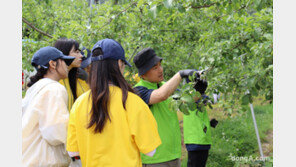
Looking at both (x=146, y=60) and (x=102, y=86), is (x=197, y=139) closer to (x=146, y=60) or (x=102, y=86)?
(x=146, y=60)

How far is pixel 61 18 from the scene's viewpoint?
6.17 m

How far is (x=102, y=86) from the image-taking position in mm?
1822

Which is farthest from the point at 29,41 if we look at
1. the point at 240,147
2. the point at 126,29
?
the point at 240,147

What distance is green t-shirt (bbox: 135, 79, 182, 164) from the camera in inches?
99.7

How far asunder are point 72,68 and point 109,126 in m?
1.11

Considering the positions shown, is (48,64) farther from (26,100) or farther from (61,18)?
(61,18)

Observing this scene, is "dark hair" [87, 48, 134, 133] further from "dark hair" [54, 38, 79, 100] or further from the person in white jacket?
"dark hair" [54, 38, 79, 100]

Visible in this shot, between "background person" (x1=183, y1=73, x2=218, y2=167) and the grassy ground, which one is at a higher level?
"background person" (x1=183, y1=73, x2=218, y2=167)

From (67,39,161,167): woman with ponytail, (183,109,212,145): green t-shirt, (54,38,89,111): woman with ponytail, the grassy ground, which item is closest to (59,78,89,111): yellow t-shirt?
(54,38,89,111): woman with ponytail

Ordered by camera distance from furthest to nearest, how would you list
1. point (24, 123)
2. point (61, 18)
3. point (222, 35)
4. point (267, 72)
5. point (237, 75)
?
point (61, 18) < point (222, 35) < point (237, 75) < point (24, 123) < point (267, 72)

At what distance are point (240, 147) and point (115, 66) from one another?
5.37m

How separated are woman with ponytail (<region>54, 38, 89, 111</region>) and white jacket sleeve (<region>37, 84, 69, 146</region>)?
1.75ft

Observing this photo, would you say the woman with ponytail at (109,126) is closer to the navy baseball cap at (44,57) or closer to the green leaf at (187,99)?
the green leaf at (187,99)

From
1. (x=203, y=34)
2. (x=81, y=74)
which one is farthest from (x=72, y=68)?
(x=203, y=34)
